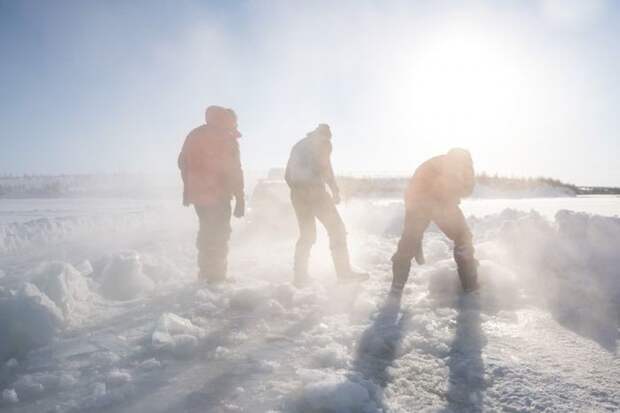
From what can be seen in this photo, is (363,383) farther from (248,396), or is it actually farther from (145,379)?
(145,379)

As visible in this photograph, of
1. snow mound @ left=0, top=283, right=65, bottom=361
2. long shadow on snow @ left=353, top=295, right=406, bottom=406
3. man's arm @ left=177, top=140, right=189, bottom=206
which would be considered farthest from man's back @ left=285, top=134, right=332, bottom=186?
snow mound @ left=0, top=283, right=65, bottom=361

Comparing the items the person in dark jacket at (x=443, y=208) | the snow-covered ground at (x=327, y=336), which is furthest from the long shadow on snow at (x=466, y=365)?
the person in dark jacket at (x=443, y=208)

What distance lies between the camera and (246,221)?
36.8 feet

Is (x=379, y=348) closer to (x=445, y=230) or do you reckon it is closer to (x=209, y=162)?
(x=445, y=230)

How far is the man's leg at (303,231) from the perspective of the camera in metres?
4.81

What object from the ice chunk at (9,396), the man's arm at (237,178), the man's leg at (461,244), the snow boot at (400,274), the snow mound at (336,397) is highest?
the man's arm at (237,178)

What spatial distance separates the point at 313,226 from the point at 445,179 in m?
1.63

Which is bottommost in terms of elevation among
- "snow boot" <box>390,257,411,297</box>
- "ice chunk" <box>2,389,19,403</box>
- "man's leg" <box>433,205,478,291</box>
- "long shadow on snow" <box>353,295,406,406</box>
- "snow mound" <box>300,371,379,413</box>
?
"ice chunk" <box>2,389,19,403</box>

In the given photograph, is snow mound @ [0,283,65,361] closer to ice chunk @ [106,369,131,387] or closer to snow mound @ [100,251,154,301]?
ice chunk @ [106,369,131,387]

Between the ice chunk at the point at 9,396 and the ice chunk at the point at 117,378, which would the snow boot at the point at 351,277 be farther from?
the ice chunk at the point at 9,396

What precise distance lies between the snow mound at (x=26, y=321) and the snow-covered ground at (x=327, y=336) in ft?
0.03

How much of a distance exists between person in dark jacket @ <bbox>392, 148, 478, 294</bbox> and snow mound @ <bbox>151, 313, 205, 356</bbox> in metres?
2.19

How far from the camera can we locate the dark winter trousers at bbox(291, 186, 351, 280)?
4812 mm

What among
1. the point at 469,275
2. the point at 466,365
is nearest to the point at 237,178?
the point at 469,275
